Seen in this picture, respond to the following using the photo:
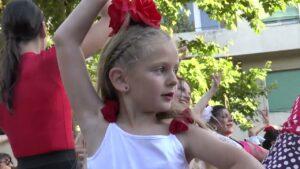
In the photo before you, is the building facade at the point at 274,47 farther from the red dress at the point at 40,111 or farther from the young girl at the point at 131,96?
the young girl at the point at 131,96

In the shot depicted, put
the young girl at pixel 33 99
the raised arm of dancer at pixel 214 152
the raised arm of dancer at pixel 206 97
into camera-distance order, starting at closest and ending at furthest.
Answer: the raised arm of dancer at pixel 214 152 → the young girl at pixel 33 99 → the raised arm of dancer at pixel 206 97

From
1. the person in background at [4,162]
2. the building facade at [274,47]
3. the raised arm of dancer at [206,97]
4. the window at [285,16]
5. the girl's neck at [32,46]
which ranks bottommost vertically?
the building facade at [274,47]

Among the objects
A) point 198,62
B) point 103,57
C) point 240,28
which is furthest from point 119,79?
point 240,28

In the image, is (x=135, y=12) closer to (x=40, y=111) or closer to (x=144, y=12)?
(x=144, y=12)

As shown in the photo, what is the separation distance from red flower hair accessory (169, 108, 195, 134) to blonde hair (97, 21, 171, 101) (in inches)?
9.2

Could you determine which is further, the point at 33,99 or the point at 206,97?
the point at 206,97

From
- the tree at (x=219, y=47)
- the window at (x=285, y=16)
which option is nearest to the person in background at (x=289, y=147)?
the tree at (x=219, y=47)

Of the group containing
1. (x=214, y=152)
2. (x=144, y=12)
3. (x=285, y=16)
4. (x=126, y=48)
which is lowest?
(x=285, y=16)

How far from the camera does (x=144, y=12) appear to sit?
2525mm

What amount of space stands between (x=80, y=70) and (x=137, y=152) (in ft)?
1.33

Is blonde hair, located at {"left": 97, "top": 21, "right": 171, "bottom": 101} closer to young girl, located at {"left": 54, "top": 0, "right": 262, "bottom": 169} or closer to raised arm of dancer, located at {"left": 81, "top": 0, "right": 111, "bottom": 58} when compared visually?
young girl, located at {"left": 54, "top": 0, "right": 262, "bottom": 169}

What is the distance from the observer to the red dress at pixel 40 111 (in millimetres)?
3324

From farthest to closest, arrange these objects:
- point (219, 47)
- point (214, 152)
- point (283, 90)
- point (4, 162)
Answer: point (283, 90) < point (219, 47) < point (4, 162) < point (214, 152)

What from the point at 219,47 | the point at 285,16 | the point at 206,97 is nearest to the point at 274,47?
the point at 285,16
